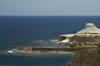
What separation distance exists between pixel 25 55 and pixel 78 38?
71.5 feet

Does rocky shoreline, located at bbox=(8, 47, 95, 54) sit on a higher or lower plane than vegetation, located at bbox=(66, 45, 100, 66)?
lower

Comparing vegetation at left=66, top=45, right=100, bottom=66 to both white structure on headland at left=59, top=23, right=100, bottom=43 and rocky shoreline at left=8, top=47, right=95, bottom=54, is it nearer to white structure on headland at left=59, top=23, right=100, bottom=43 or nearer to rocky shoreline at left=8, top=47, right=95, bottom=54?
rocky shoreline at left=8, top=47, right=95, bottom=54

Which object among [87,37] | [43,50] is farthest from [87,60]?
[87,37]

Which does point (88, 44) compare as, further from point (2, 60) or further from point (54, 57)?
point (2, 60)

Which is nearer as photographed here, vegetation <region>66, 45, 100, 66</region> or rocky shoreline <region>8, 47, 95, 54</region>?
vegetation <region>66, 45, 100, 66</region>

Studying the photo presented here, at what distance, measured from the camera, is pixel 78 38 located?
244 ft

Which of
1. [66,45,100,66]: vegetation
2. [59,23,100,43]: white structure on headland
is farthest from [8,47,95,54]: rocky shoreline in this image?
[66,45,100,66]: vegetation

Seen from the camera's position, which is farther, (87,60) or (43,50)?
(43,50)

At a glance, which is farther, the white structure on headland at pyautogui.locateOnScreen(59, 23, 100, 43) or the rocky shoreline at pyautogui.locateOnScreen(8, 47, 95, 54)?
the white structure on headland at pyautogui.locateOnScreen(59, 23, 100, 43)

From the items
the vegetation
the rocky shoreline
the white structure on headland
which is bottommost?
the rocky shoreline

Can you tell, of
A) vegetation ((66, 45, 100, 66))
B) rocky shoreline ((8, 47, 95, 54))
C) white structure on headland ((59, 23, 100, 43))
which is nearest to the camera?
vegetation ((66, 45, 100, 66))

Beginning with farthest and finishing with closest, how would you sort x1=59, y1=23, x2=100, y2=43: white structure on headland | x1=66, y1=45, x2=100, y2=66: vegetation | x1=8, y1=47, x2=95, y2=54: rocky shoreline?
x1=59, y1=23, x2=100, y2=43: white structure on headland < x1=8, y1=47, x2=95, y2=54: rocky shoreline < x1=66, y1=45, x2=100, y2=66: vegetation

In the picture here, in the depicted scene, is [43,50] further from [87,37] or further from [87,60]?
[87,60]

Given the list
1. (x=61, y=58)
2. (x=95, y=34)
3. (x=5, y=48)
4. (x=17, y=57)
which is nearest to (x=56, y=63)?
(x=61, y=58)
